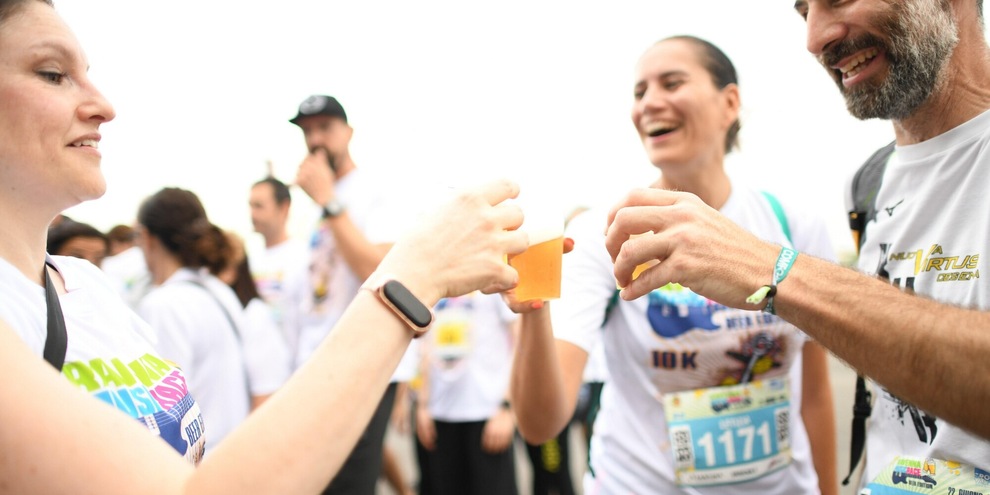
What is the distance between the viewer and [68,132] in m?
1.41

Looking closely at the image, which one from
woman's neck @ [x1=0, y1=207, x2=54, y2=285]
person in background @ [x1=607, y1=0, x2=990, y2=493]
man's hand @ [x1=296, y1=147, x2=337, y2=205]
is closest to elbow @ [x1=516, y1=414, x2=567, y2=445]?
person in background @ [x1=607, y1=0, x2=990, y2=493]

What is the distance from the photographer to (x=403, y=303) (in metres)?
1.21

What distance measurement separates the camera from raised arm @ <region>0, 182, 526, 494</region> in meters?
1.01

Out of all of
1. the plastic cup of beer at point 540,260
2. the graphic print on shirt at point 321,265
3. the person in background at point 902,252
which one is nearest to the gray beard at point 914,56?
the person in background at point 902,252

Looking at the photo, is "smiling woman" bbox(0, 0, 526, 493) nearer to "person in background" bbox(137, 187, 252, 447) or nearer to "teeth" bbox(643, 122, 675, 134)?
"teeth" bbox(643, 122, 675, 134)

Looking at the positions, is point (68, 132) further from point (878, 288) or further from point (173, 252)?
point (173, 252)

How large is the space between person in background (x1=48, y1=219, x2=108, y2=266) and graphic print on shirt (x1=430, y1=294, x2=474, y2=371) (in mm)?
2351

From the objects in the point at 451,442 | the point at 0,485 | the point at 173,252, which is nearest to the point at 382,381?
the point at 0,485

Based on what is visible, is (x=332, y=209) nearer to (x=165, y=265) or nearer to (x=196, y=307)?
(x=196, y=307)

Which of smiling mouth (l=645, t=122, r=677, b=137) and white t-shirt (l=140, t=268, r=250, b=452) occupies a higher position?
smiling mouth (l=645, t=122, r=677, b=137)

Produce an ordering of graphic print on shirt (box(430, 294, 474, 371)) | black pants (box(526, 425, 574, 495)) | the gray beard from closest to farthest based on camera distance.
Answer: the gray beard < graphic print on shirt (box(430, 294, 474, 371)) < black pants (box(526, 425, 574, 495))

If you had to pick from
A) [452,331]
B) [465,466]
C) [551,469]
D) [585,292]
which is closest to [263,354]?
[452,331]

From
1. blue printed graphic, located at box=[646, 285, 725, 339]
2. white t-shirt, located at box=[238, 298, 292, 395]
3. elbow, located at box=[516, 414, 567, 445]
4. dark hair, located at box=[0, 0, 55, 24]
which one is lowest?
white t-shirt, located at box=[238, 298, 292, 395]

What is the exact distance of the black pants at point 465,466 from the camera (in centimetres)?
467
